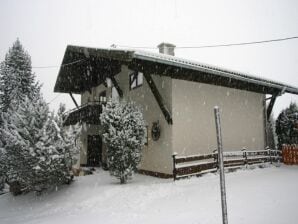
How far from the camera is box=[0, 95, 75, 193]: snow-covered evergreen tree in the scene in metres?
12.0

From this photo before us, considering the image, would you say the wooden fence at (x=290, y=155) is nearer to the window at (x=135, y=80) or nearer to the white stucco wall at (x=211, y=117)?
the white stucco wall at (x=211, y=117)

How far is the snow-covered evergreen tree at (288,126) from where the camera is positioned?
66.7ft

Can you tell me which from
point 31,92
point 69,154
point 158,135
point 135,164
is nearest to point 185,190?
point 135,164

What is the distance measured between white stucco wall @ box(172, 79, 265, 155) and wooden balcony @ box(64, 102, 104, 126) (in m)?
5.85

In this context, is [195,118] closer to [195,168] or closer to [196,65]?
[195,168]

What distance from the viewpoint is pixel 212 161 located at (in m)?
14.6

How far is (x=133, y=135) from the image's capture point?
42.0ft

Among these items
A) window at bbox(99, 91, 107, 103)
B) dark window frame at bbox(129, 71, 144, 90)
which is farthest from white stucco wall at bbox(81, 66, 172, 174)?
window at bbox(99, 91, 107, 103)

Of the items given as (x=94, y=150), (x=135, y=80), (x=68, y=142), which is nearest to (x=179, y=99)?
(x=135, y=80)

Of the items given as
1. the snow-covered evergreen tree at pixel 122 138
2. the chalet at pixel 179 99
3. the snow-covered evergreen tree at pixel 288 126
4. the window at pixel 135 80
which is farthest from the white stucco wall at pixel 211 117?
the snow-covered evergreen tree at pixel 288 126

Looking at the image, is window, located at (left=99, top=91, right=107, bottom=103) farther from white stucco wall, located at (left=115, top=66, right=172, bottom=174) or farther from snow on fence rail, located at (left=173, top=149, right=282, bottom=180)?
snow on fence rail, located at (left=173, top=149, right=282, bottom=180)

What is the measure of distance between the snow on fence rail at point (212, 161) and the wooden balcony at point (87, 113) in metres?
7.05

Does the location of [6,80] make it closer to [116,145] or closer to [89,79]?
[89,79]

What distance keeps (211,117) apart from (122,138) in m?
5.29
